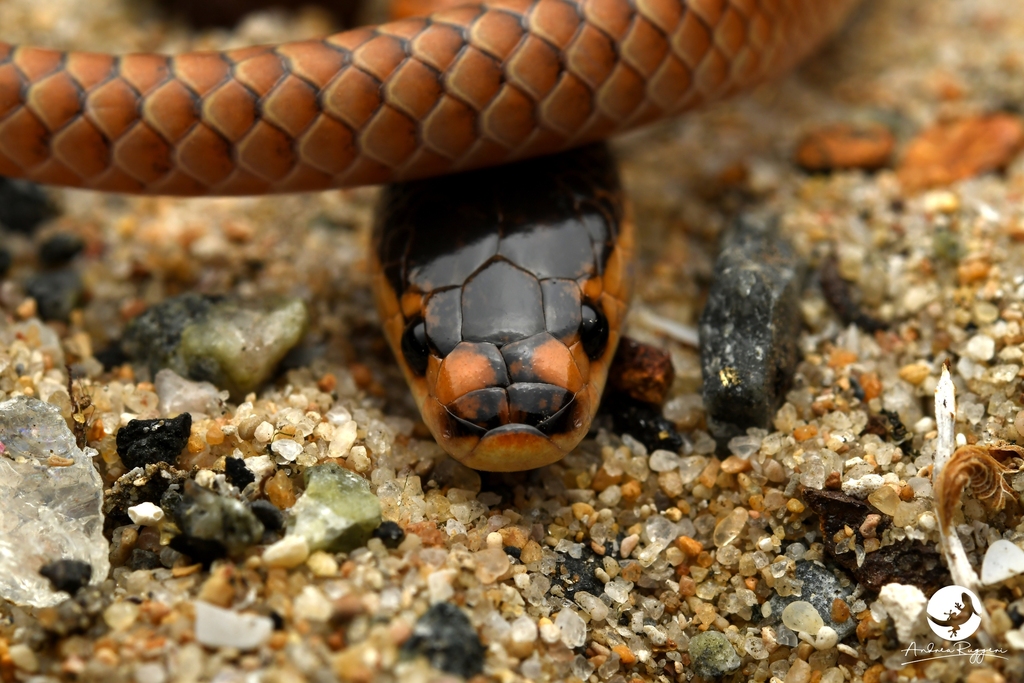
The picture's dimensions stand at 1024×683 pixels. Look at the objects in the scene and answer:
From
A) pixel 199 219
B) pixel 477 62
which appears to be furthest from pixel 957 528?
pixel 199 219

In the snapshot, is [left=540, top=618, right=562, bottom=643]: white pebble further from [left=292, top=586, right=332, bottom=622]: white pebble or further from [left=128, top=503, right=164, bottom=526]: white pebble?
[left=128, top=503, right=164, bottom=526]: white pebble

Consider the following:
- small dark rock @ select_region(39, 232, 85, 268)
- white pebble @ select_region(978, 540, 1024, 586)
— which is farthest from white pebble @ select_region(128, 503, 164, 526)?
white pebble @ select_region(978, 540, 1024, 586)

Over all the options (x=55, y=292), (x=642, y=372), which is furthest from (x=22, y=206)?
(x=642, y=372)

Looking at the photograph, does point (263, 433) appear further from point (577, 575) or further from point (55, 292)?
point (55, 292)

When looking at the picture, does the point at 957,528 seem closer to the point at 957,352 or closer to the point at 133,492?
the point at 957,352

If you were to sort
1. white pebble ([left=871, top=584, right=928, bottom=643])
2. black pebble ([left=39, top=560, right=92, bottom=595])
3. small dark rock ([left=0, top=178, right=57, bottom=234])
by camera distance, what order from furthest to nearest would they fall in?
1. small dark rock ([left=0, top=178, right=57, bottom=234])
2. white pebble ([left=871, top=584, right=928, bottom=643])
3. black pebble ([left=39, top=560, right=92, bottom=595])
